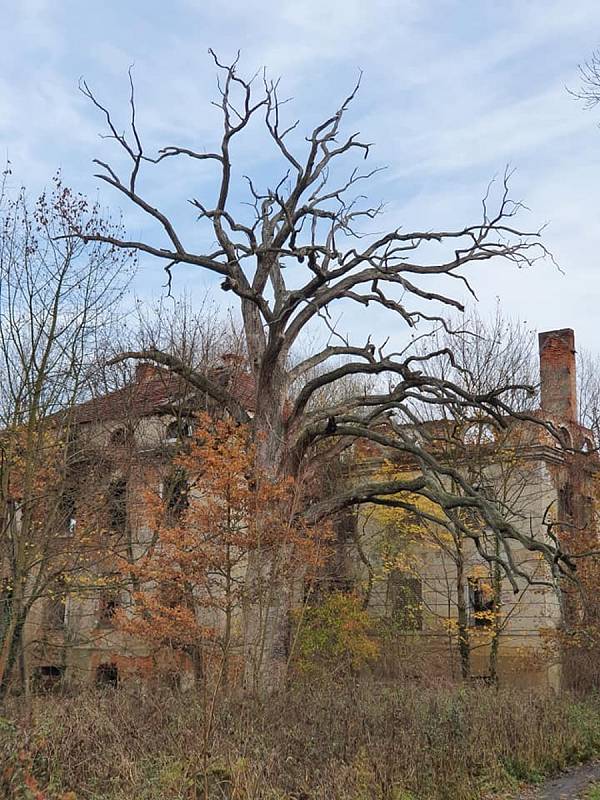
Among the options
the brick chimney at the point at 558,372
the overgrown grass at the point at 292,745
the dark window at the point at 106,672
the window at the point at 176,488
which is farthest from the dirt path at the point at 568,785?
the dark window at the point at 106,672

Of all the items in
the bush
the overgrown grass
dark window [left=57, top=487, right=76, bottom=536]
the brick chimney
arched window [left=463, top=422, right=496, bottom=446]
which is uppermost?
the brick chimney

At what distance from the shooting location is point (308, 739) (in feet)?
39.0

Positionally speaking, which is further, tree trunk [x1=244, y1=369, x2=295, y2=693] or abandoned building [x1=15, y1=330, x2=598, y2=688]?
abandoned building [x1=15, y1=330, x2=598, y2=688]

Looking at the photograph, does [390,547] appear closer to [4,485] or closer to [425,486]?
[425,486]

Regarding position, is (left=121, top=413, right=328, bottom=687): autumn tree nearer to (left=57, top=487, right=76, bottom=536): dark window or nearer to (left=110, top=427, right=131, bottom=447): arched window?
(left=57, top=487, right=76, bottom=536): dark window

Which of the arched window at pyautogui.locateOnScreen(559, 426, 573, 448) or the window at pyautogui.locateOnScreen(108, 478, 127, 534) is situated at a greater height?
the arched window at pyautogui.locateOnScreen(559, 426, 573, 448)

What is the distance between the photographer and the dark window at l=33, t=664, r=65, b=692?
21766 mm

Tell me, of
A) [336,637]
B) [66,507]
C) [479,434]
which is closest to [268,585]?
[66,507]

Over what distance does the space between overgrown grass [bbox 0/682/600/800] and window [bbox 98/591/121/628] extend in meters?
6.38

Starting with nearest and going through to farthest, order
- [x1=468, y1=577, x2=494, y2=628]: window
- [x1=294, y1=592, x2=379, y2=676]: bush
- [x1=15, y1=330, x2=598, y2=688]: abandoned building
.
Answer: [x1=294, y1=592, x2=379, y2=676]: bush < [x1=15, y1=330, x2=598, y2=688]: abandoned building < [x1=468, y1=577, x2=494, y2=628]: window

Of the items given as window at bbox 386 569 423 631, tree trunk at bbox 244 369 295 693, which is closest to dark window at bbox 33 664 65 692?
tree trunk at bbox 244 369 295 693

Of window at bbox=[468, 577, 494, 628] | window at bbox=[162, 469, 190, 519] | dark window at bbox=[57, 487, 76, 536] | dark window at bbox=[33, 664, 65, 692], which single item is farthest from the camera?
window at bbox=[468, 577, 494, 628]

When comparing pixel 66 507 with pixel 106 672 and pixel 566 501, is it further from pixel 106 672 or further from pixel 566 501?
pixel 566 501

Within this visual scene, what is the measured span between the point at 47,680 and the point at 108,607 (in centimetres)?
354
